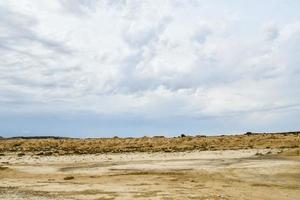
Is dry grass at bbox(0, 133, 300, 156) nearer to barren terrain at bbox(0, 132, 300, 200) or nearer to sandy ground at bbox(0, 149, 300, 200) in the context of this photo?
barren terrain at bbox(0, 132, 300, 200)

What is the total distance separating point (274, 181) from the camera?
26.9 m

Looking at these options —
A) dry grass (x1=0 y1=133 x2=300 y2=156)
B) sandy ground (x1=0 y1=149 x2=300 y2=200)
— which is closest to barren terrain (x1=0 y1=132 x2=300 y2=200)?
sandy ground (x1=0 y1=149 x2=300 y2=200)

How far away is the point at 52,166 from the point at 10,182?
10421 millimetres

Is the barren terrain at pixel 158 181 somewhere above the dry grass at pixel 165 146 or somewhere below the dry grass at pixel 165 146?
below

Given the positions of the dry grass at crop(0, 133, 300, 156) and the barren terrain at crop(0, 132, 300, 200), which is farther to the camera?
the dry grass at crop(0, 133, 300, 156)

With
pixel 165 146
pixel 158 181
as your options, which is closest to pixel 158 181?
pixel 158 181

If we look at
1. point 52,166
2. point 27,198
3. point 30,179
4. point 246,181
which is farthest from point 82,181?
point 52,166

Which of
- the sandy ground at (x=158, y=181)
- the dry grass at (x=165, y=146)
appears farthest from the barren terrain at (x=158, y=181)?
the dry grass at (x=165, y=146)

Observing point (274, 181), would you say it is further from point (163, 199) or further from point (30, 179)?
point (30, 179)

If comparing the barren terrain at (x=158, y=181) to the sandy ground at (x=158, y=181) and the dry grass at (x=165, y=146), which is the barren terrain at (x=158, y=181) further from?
the dry grass at (x=165, y=146)

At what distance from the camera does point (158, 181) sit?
88.1 feet

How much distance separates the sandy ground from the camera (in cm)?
2228

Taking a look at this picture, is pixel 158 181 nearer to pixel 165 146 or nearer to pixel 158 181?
pixel 158 181

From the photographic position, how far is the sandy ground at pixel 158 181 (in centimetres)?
2228
